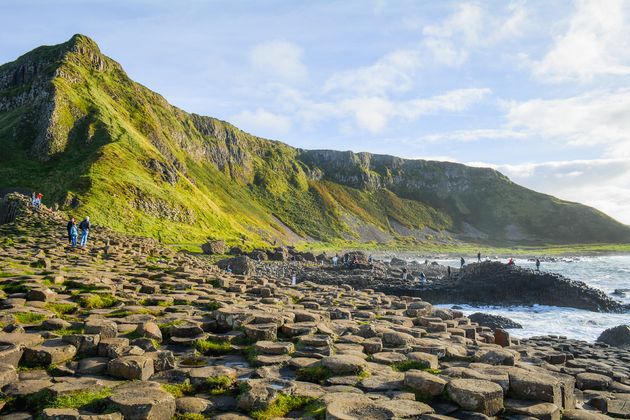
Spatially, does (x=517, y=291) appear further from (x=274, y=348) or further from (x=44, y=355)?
(x=44, y=355)

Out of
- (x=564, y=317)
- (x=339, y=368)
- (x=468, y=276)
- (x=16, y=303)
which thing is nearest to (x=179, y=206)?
(x=468, y=276)

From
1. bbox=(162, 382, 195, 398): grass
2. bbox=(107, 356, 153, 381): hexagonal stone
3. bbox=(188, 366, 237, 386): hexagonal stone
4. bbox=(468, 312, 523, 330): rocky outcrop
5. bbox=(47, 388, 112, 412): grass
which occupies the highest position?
bbox=(107, 356, 153, 381): hexagonal stone

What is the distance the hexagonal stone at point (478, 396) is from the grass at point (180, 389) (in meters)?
4.42

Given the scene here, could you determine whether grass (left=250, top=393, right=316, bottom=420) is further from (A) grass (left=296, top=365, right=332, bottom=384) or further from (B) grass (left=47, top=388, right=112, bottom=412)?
(B) grass (left=47, top=388, right=112, bottom=412)

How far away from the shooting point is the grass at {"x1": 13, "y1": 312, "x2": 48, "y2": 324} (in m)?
10.4

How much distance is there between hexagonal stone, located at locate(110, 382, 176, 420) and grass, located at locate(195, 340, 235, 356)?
2810 millimetres

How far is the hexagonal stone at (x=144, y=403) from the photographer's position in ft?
19.6

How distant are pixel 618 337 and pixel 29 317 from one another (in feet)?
87.8

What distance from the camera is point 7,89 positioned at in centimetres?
11825

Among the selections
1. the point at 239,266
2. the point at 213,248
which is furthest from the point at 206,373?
the point at 213,248

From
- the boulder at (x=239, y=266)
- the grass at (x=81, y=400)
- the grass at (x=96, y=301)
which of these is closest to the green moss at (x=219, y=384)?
the grass at (x=81, y=400)

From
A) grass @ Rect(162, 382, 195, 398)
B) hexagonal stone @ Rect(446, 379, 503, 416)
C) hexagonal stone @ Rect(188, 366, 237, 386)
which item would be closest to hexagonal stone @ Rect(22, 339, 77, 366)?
grass @ Rect(162, 382, 195, 398)

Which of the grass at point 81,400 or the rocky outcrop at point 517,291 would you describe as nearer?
the grass at point 81,400

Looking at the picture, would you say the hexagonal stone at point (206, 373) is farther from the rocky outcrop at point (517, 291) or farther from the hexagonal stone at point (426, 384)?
the rocky outcrop at point (517, 291)
